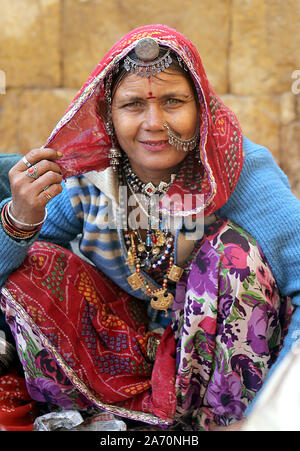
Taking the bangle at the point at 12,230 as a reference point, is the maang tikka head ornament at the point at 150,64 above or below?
above

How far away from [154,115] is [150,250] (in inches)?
Answer: 20.3

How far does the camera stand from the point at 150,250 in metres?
1.77

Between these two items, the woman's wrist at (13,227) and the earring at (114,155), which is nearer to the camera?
the woman's wrist at (13,227)

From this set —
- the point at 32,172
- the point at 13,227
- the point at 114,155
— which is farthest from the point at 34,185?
the point at 114,155

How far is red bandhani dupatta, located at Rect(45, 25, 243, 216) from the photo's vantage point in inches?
58.1

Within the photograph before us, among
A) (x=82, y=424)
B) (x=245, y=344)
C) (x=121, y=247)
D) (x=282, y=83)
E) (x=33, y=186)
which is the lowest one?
(x=82, y=424)

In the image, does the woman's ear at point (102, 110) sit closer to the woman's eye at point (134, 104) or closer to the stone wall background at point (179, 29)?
the woman's eye at point (134, 104)

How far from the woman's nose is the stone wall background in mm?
2252

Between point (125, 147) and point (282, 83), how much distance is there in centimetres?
235

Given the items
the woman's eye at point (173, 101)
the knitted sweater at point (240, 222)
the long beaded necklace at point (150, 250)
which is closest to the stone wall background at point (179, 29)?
the knitted sweater at point (240, 222)

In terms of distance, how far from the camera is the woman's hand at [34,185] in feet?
4.87

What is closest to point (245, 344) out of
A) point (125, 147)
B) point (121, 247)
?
point (121, 247)

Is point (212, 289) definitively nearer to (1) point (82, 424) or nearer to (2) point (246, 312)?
(2) point (246, 312)
